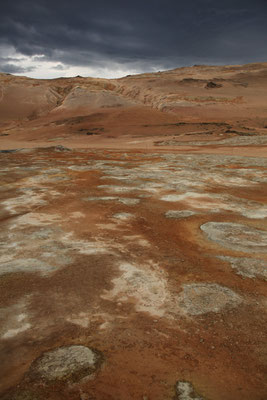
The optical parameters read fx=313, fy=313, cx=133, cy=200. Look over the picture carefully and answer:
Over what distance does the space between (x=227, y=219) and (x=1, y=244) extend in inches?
137

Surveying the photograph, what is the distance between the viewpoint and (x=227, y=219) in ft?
17.2

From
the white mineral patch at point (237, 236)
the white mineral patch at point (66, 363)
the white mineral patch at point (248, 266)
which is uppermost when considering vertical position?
the white mineral patch at point (66, 363)

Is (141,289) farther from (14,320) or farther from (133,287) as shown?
(14,320)

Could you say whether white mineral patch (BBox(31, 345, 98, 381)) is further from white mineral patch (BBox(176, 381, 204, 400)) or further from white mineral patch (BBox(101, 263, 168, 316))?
white mineral patch (BBox(101, 263, 168, 316))

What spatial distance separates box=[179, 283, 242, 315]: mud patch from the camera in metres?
2.68

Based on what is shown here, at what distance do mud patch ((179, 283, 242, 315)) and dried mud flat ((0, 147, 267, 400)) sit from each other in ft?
0.04

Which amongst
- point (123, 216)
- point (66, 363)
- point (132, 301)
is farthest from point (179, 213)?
point (66, 363)

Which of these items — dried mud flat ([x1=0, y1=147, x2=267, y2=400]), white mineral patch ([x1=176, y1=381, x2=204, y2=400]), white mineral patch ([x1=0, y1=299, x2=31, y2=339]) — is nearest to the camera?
white mineral patch ([x1=176, y1=381, x2=204, y2=400])

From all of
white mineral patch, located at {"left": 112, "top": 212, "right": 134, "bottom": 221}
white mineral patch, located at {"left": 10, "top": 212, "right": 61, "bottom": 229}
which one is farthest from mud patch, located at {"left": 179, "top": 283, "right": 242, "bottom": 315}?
white mineral patch, located at {"left": 10, "top": 212, "right": 61, "bottom": 229}

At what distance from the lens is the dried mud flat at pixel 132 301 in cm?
191

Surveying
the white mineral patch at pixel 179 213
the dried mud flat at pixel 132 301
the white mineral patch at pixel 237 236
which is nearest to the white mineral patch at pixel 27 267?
the dried mud flat at pixel 132 301

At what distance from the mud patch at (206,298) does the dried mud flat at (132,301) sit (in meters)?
0.01

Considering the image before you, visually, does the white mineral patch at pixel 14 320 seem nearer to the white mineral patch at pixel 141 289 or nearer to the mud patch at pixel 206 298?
the white mineral patch at pixel 141 289

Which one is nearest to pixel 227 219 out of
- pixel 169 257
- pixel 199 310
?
pixel 169 257
